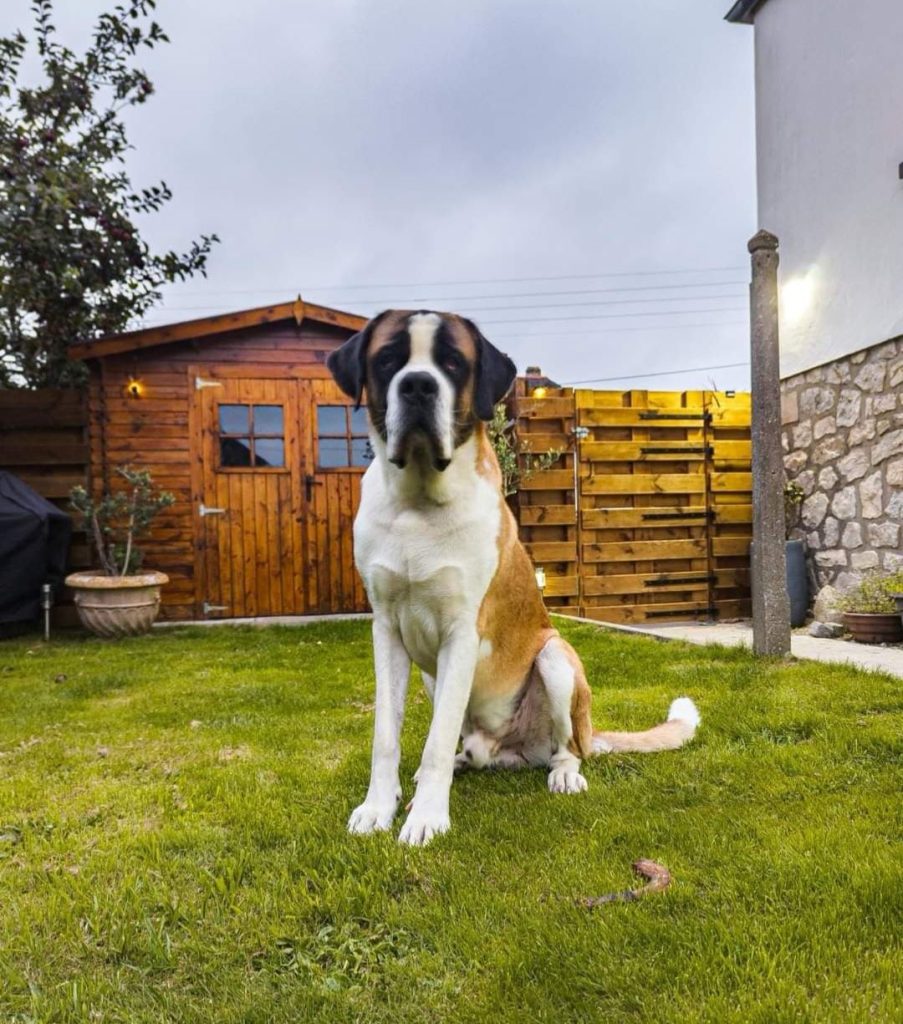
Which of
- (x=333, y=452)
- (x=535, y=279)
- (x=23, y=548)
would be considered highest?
(x=535, y=279)

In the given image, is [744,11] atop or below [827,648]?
atop

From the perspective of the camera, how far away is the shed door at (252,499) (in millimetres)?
7516

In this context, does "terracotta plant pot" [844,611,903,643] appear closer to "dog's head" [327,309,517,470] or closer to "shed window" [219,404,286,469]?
"dog's head" [327,309,517,470]

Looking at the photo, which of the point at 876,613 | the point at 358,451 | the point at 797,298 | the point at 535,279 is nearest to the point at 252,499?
the point at 358,451

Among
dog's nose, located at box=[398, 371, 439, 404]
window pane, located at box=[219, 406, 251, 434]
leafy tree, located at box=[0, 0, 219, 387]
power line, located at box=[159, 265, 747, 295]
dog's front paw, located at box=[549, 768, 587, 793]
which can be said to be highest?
power line, located at box=[159, 265, 747, 295]

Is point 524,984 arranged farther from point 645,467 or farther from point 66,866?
point 645,467

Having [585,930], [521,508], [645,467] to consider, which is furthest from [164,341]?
[585,930]

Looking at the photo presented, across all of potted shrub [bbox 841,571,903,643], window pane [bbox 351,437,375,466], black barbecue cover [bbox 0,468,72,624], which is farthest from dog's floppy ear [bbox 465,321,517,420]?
window pane [bbox 351,437,375,466]

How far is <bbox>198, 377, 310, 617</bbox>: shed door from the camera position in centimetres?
752

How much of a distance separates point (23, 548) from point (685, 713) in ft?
19.3

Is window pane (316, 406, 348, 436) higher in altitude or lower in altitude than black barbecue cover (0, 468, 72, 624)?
higher

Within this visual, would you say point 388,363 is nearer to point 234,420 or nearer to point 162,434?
point 234,420

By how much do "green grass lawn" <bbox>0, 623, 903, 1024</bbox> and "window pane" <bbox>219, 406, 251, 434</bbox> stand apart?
4.94 metres

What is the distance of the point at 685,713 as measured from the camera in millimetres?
2723
